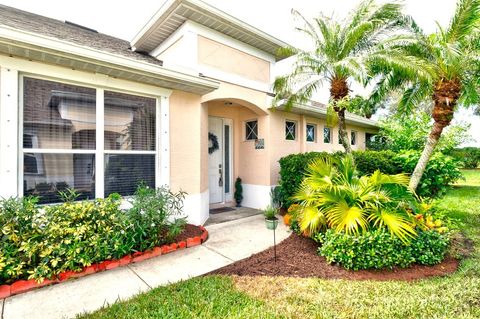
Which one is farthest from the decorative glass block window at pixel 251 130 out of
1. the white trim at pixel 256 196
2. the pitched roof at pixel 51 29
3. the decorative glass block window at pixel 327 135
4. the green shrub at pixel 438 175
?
the green shrub at pixel 438 175

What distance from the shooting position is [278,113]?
841 centimetres

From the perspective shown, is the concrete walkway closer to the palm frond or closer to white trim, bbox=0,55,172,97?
white trim, bbox=0,55,172,97

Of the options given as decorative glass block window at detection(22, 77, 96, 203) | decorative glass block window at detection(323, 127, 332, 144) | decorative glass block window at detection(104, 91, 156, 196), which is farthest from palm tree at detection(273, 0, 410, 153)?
decorative glass block window at detection(22, 77, 96, 203)

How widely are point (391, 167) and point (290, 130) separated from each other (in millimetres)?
3677

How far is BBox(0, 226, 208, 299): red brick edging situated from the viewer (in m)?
3.24

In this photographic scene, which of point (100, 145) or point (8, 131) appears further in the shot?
point (100, 145)

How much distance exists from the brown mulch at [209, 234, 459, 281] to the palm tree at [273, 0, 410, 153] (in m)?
3.58

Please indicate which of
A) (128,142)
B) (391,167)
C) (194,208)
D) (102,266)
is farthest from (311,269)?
(391,167)

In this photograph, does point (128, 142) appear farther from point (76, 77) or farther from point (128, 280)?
point (128, 280)

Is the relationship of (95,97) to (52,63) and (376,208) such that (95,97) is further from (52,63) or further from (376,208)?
(376,208)

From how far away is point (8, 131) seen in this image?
3.75 metres

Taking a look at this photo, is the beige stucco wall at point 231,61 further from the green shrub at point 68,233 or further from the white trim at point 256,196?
the green shrub at point 68,233

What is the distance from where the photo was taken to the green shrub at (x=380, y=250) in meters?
4.03

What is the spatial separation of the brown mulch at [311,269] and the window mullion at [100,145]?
9.56ft
